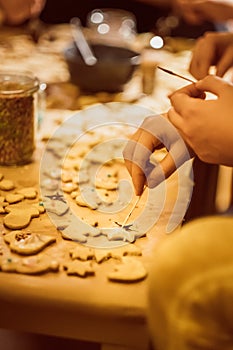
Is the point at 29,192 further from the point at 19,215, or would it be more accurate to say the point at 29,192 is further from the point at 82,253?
the point at 82,253

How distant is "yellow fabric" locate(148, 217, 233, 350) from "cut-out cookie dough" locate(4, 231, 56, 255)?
348mm

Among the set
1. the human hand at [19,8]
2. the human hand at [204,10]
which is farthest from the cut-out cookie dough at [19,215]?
the human hand at [204,10]

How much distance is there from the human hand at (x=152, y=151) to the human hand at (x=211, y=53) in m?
0.39

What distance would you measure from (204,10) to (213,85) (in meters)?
1.36

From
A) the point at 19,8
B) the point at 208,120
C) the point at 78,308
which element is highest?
the point at 208,120

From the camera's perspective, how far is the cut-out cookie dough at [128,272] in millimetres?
937

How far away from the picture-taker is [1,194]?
1.18m

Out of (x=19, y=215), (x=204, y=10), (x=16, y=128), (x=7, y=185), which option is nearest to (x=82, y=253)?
(x=19, y=215)

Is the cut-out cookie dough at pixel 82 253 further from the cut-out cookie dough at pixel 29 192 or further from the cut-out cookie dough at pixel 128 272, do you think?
the cut-out cookie dough at pixel 29 192

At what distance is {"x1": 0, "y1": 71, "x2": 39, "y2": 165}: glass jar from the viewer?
1266 millimetres

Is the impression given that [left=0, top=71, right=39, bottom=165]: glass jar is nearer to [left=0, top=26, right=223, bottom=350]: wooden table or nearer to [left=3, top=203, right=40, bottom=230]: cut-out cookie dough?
[left=3, top=203, right=40, bottom=230]: cut-out cookie dough

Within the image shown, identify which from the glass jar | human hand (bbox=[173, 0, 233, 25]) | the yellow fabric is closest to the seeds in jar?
the glass jar

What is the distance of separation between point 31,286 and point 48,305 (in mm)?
40

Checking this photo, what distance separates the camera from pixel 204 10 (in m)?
2.32
